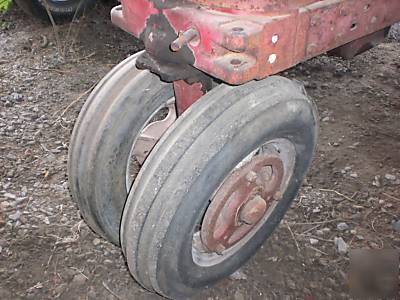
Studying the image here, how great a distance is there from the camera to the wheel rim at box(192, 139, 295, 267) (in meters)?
1.46

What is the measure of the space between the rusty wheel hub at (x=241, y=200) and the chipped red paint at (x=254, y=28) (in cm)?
29

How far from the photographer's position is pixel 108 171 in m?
1.59

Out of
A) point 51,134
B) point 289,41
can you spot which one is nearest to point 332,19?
point 289,41

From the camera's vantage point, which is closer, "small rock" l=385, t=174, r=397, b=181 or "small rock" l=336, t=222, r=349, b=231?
"small rock" l=336, t=222, r=349, b=231

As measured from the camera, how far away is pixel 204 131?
1309mm

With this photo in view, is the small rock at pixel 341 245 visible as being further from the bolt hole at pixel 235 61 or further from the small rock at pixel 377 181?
the bolt hole at pixel 235 61

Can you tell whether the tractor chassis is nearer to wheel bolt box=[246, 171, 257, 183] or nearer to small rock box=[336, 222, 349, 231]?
wheel bolt box=[246, 171, 257, 183]

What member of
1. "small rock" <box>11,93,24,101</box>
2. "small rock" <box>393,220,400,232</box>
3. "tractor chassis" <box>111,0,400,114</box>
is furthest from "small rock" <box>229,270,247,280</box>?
"small rock" <box>11,93,24,101</box>

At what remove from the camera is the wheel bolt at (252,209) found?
4.94 ft

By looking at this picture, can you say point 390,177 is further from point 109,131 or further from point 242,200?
point 109,131

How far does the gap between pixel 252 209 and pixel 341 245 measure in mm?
503

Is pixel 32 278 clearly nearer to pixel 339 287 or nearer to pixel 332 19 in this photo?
pixel 339 287

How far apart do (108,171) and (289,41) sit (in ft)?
2.01

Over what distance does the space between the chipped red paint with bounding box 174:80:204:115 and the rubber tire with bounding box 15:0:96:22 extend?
1.83m
